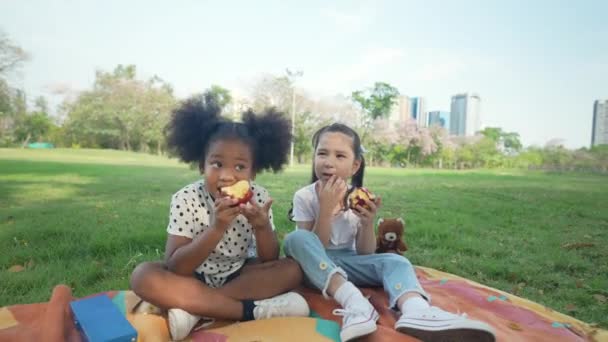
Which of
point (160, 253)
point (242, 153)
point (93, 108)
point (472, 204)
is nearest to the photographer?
point (242, 153)

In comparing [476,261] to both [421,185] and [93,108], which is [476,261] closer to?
[421,185]

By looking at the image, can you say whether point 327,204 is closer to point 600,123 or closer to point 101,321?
point 101,321

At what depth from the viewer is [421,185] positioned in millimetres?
8570

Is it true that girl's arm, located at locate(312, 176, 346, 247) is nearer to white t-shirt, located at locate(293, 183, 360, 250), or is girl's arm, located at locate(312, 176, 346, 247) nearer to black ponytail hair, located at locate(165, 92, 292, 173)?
white t-shirt, located at locate(293, 183, 360, 250)

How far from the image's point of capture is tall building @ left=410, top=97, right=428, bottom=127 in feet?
38.1

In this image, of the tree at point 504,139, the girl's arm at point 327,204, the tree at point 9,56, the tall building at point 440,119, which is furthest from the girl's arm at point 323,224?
the tree at point 504,139

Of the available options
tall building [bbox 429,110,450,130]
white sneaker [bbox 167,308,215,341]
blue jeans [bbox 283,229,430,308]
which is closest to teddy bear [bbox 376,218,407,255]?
blue jeans [bbox 283,229,430,308]

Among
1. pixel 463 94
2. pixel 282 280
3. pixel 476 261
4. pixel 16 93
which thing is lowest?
pixel 476 261

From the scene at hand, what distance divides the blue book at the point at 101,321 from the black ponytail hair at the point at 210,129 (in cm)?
82

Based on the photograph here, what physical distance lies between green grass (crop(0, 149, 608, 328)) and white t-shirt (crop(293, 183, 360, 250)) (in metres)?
0.94

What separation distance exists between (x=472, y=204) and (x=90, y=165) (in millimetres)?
7615

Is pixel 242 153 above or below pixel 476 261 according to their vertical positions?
above

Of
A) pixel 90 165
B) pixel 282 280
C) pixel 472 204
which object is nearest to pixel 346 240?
pixel 282 280

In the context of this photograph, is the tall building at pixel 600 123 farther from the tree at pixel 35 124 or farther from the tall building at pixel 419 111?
the tree at pixel 35 124
